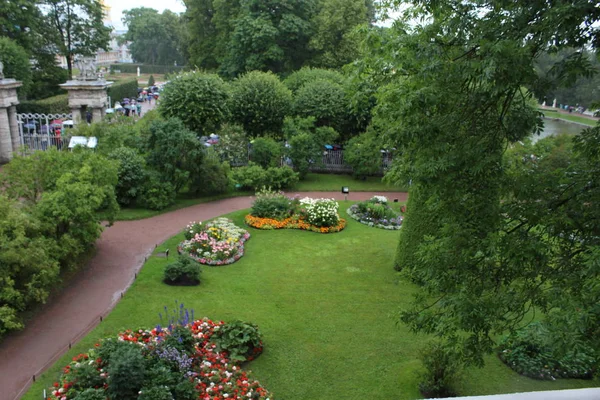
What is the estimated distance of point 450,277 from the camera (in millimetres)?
5980

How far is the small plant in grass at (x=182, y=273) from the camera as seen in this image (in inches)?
475

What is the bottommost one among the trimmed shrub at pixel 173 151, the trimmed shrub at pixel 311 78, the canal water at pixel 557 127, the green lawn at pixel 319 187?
the green lawn at pixel 319 187

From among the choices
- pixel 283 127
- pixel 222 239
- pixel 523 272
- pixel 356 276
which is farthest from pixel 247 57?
pixel 523 272

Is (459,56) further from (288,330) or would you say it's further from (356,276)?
(356,276)

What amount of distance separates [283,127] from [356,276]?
11.2 meters

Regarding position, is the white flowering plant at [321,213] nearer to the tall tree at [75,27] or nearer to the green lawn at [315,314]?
the green lawn at [315,314]

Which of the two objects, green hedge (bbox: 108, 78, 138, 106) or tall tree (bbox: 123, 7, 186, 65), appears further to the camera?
tall tree (bbox: 123, 7, 186, 65)

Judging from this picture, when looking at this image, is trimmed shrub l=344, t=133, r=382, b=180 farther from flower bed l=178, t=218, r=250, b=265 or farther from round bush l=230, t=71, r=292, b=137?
flower bed l=178, t=218, r=250, b=265

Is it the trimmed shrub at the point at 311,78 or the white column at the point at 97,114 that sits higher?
the trimmed shrub at the point at 311,78

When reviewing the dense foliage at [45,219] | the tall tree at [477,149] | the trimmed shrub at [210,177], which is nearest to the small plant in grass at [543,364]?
the tall tree at [477,149]

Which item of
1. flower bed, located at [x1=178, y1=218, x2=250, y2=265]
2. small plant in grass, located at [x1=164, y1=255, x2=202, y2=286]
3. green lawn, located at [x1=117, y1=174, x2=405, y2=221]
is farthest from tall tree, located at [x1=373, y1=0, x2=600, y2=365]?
green lawn, located at [x1=117, y1=174, x2=405, y2=221]

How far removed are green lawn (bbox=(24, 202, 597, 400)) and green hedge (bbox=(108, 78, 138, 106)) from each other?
27.7m

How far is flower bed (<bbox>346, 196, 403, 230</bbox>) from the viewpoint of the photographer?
17125 mm

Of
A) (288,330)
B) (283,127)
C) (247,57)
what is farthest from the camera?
(247,57)
